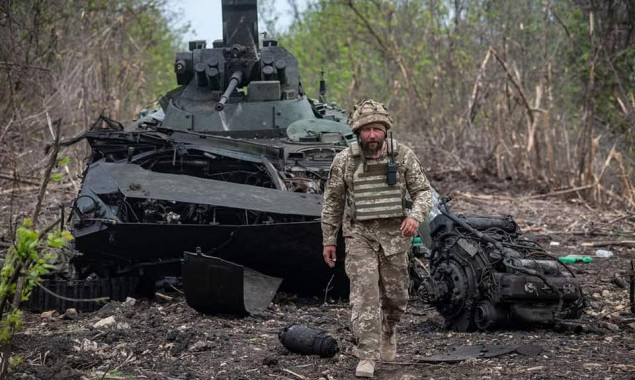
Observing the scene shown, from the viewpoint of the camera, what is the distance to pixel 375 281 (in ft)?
20.4

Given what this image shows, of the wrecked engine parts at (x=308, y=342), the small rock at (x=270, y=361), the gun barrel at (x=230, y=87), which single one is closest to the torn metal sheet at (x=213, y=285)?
the wrecked engine parts at (x=308, y=342)

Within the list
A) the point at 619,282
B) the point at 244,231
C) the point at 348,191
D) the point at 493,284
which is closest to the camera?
the point at 348,191

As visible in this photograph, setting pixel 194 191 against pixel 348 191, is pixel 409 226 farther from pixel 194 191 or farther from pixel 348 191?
pixel 194 191

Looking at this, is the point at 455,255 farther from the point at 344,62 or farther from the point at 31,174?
the point at 344,62

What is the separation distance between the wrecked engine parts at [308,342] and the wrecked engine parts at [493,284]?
123 cm

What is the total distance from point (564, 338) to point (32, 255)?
405 cm

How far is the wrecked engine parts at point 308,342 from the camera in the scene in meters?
6.47

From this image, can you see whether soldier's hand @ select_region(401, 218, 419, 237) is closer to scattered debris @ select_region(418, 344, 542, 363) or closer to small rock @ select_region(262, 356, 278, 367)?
scattered debris @ select_region(418, 344, 542, 363)

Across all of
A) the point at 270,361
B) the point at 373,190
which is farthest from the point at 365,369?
the point at 373,190

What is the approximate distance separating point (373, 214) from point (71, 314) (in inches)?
133

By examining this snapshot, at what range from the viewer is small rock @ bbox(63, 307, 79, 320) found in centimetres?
828

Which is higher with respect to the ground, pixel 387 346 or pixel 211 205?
pixel 211 205

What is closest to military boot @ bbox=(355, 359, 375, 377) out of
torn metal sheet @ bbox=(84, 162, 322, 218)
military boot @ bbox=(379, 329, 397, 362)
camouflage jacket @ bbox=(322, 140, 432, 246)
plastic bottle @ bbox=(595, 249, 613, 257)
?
military boot @ bbox=(379, 329, 397, 362)

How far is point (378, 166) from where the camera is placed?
20.7 feet
